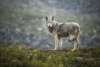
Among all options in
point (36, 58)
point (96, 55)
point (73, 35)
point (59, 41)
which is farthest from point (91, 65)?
point (59, 41)

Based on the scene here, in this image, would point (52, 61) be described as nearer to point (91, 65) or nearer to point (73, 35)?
point (91, 65)

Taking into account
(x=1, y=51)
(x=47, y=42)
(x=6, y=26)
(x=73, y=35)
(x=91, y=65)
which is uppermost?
(x=6, y=26)

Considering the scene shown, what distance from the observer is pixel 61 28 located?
689 inches

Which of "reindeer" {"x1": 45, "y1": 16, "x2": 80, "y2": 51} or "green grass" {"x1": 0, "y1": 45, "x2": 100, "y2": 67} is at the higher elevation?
"reindeer" {"x1": 45, "y1": 16, "x2": 80, "y2": 51}

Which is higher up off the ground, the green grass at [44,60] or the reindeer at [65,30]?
the reindeer at [65,30]

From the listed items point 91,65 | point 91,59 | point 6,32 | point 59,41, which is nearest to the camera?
point 91,65

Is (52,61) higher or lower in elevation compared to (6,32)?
lower

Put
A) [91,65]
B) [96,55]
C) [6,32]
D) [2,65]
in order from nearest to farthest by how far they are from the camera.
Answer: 1. [2,65]
2. [91,65]
3. [96,55]
4. [6,32]

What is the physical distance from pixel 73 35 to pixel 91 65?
5.06m

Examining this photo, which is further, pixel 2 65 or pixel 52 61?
pixel 52 61

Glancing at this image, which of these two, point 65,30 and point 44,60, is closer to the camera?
point 44,60

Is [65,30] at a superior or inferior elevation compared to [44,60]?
superior

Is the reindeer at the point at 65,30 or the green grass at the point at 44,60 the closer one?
the green grass at the point at 44,60

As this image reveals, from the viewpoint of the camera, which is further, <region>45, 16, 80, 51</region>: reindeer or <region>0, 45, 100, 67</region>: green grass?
<region>45, 16, 80, 51</region>: reindeer
